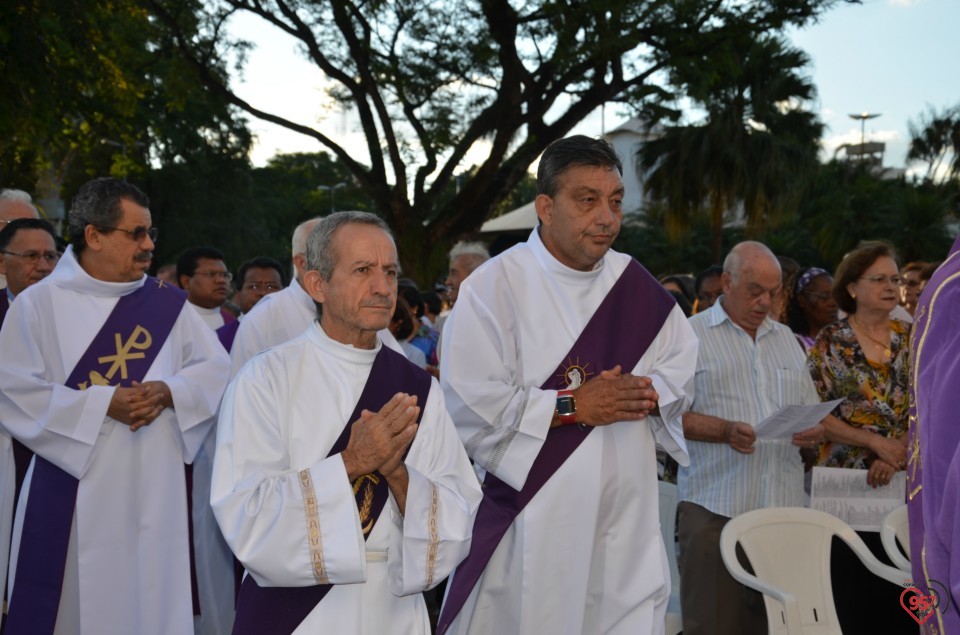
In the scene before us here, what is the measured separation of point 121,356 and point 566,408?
228cm

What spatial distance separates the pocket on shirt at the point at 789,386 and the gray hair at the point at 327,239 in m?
3.14

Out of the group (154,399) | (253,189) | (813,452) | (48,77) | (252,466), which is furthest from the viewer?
(253,189)

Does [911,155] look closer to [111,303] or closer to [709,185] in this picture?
[709,185]

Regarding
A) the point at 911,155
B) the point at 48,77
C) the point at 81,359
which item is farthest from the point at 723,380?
the point at 911,155

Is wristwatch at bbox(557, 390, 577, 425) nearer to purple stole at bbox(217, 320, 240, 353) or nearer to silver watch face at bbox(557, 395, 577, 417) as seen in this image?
silver watch face at bbox(557, 395, 577, 417)

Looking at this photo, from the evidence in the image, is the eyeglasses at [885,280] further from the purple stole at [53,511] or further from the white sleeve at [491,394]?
the purple stole at [53,511]

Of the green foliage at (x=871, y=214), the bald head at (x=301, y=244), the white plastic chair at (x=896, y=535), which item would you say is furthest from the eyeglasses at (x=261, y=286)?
the green foliage at (x=871, y=214)

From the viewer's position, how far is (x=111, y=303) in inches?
203

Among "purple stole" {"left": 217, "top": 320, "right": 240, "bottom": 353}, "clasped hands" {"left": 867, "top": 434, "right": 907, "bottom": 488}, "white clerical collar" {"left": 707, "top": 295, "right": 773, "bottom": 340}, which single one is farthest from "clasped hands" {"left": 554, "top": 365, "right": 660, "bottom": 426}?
"purple stole" {"left": 217, "top": 320, "right": 240, "bottom": 353}

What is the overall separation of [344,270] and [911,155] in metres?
50.6

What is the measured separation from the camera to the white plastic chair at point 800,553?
16.0ft

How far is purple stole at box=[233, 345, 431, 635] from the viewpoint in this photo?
3.21 meters

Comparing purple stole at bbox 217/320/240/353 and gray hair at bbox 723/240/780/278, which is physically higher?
gray hair at bbox 723/240/780/278

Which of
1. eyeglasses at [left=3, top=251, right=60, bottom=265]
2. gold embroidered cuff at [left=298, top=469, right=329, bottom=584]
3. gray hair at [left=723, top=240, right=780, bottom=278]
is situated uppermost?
eyeglasses at [left=3, top=251, right=60, bottom=265]
